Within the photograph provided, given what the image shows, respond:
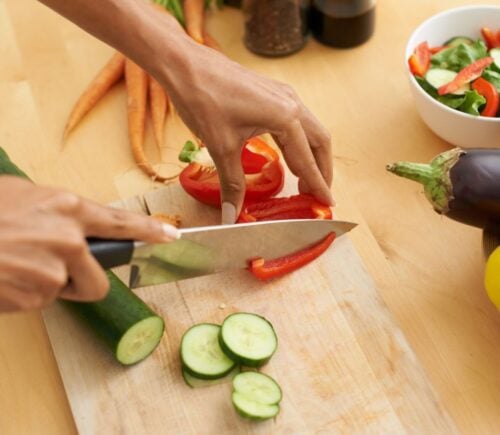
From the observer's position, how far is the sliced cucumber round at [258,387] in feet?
4.84

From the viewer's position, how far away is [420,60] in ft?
6.43

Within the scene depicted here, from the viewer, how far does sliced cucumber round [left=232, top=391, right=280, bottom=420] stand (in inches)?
57.0

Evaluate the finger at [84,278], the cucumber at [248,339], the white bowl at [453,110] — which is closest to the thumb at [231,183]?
the cucumber at [248,339]

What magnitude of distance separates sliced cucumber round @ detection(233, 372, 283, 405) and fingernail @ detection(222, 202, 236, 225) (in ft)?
1.06

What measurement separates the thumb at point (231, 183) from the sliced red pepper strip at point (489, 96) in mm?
615

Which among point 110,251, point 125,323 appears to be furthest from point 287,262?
point 110,251

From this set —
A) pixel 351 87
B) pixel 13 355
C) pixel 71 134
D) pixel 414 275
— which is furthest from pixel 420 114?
pixel 13 355

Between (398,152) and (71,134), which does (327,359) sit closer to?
(398,152)

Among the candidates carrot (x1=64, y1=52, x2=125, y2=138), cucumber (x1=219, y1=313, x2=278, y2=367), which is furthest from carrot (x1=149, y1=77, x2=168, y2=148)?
cucumber (x1=219, y1=313, x2=278, y2=367)

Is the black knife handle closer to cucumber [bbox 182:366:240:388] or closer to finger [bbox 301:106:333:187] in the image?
cucumber [bbox 182:366:240:388]

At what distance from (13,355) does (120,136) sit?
0.66m

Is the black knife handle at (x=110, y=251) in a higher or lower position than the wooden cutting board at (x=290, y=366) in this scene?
higher

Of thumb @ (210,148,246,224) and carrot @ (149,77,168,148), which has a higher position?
thumb @ (210,148,246,224)

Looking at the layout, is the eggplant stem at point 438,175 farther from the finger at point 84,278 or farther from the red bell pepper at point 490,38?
the finger at point 84,278
